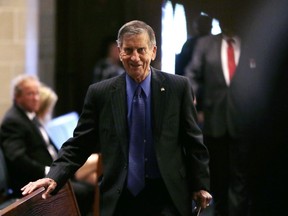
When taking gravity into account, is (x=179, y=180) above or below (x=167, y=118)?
below

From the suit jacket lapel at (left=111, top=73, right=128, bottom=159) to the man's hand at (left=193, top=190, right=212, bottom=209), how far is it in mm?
383

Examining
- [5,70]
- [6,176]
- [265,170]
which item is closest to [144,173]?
[265,170]

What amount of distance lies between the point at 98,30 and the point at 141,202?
13.1 ft

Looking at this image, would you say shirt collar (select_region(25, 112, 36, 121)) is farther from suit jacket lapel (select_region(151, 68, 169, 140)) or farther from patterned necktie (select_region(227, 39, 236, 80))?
suit jacket lapel (select_region(151, 68, 169, 140))

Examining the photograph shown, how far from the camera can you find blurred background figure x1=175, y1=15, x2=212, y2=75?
4773mm

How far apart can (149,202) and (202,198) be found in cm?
24

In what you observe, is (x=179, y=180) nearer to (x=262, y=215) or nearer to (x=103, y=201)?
(x=103, y=201)

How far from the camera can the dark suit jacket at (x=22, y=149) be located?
5.21m

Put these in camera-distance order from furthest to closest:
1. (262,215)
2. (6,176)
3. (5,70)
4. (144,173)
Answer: (5,70) → (6,176) → (262,215) → (144,173)

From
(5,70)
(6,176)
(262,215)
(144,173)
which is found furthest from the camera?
(5,70)

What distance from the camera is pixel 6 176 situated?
5.07m

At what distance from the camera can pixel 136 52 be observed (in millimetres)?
3334

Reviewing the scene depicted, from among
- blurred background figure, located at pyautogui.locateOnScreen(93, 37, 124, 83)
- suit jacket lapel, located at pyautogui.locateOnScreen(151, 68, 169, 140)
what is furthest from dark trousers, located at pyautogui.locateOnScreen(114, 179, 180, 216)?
blurred background figure, located at pyautogui.locateOnScreen(93, 37, 124, 83)

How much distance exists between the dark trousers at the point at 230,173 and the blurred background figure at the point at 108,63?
1.87m
